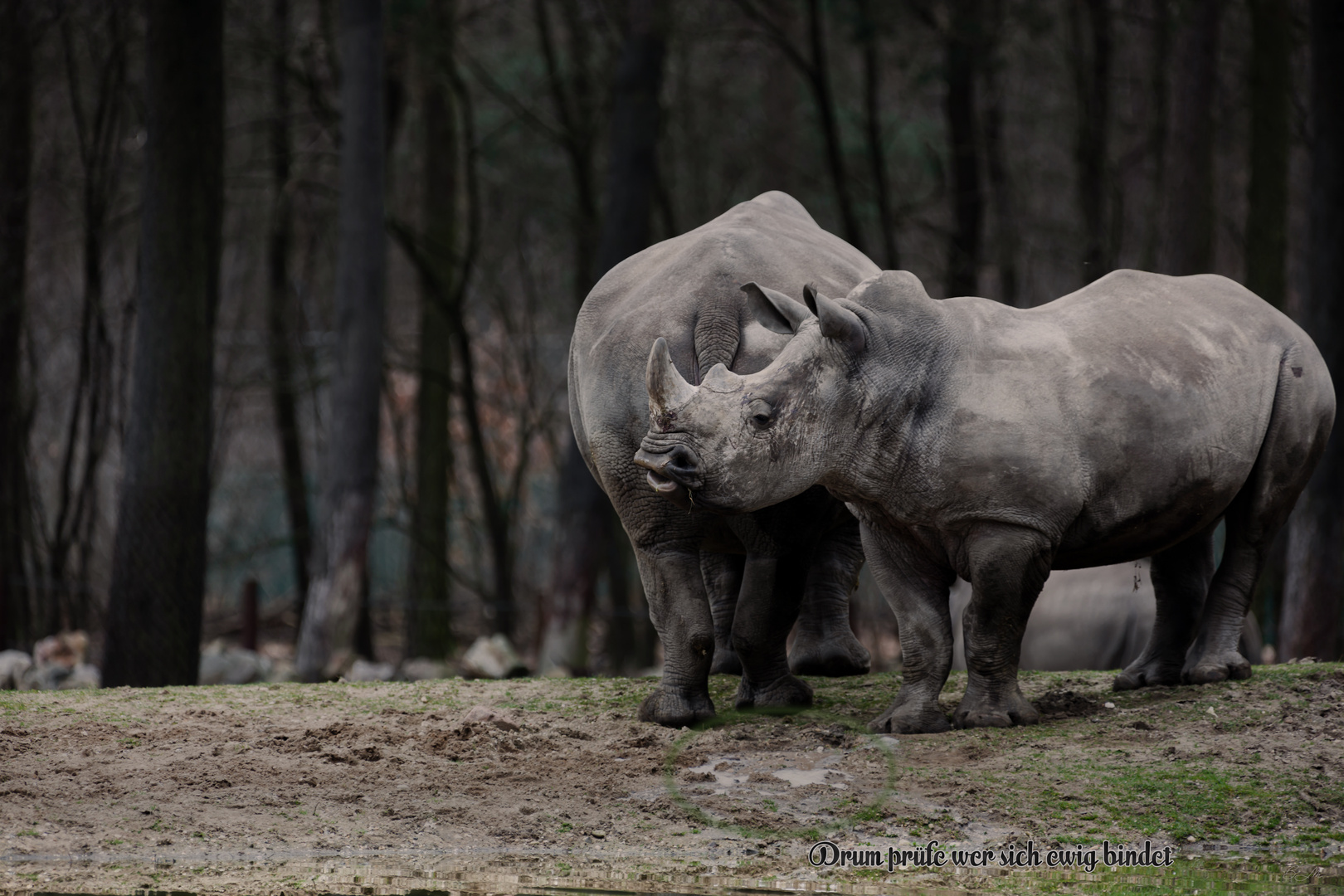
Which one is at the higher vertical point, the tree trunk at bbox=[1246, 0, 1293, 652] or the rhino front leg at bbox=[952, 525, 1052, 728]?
the tree trunk at bbox=[1246, 0, 1293, 652]

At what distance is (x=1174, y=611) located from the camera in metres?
7.00

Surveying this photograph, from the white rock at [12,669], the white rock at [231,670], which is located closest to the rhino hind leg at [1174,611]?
the white rock at [231,670]

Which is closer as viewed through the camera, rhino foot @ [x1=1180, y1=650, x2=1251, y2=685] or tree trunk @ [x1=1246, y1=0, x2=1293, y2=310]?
rhino foot @ [x1=1180, y1=650, x2=1251, y2=685]

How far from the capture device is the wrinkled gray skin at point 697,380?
6258 mm

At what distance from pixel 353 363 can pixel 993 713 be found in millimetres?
7406

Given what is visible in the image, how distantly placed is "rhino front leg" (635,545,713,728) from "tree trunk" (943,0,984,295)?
11.4 m

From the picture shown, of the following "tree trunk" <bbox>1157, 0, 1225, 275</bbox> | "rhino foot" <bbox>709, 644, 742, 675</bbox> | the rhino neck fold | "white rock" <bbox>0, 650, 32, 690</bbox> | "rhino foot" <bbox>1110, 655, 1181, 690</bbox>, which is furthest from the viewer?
"tree trunk" <bbox>1157, 0, 1225, 275</bbox>

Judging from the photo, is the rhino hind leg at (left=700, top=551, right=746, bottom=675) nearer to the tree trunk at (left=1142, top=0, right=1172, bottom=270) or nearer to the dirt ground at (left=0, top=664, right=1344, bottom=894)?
the dirt ground at (left=0, top=664, right=1344, bottom=894)

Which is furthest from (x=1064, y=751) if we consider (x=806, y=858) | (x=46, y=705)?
(x=46, y=705)

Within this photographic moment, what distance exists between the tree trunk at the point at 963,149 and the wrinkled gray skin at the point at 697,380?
10355 mm

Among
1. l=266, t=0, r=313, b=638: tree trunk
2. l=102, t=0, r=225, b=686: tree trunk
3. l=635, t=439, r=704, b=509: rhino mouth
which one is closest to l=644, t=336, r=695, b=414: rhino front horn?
l=635, t=439, r=704, b=509: rhino mouth

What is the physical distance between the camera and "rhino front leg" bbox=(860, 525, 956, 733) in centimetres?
615

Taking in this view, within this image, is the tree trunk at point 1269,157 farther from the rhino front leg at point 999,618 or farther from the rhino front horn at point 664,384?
the rhino front horn at point 664,384

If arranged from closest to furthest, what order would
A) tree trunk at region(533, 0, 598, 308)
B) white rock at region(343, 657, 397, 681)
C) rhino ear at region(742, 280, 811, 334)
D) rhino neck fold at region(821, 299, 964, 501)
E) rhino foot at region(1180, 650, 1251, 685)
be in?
rhino neck fold at region(821, 299, 964, 501)
rhino ear at region(742, 280, 811, 334)
rhino foot at region(1180, 650, 1251, 685)
white rock at region(343, 657, 397, 681)
tree trunk at region(533, 0, 598, 308)
